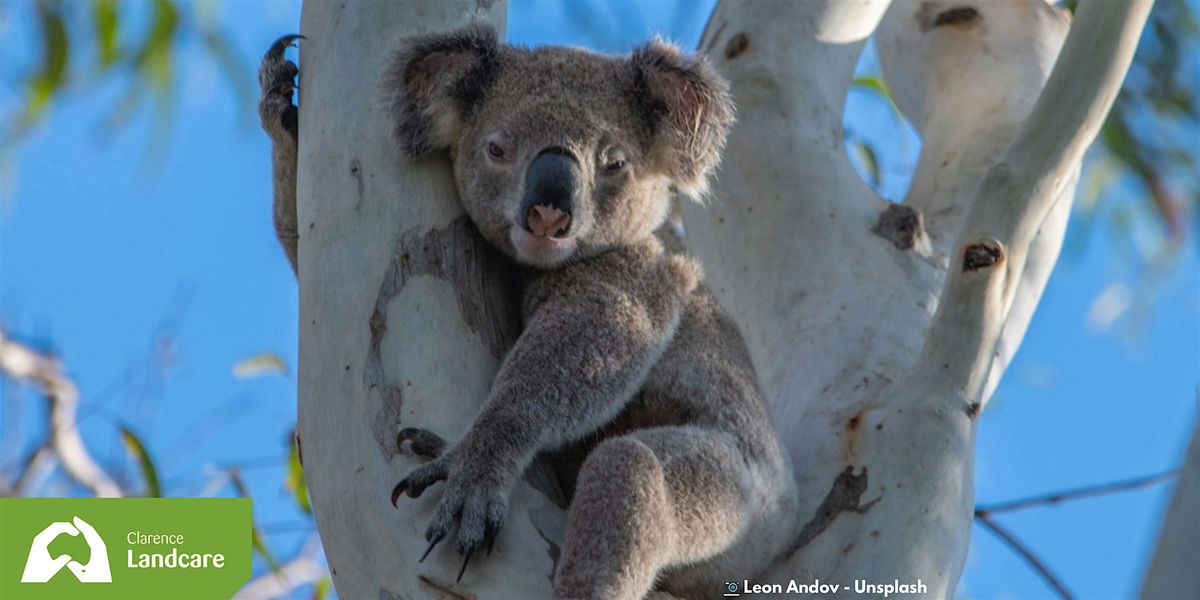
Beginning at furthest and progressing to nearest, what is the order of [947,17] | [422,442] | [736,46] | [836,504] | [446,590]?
[947,17] → [736,46] → [836,504] → [422,442] → [446,590]

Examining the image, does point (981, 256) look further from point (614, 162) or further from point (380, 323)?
point (380, 323)

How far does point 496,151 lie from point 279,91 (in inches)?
18.8

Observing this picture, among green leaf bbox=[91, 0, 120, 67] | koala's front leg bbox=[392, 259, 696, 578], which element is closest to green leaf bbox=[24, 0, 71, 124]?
green leaf bbox=[91, 0, 120, 67]

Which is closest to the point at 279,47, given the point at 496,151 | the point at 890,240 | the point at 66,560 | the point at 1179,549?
the point at 496,151

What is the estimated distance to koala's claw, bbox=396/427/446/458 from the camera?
2.12 m

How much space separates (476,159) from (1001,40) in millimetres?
1753

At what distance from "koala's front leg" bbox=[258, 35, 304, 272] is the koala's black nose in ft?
1.67

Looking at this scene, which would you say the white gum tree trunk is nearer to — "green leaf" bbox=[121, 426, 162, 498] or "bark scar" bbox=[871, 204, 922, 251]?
"bark scar" bbox=[871, 204, 922, 251]

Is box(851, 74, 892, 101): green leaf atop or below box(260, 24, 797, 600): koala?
atop

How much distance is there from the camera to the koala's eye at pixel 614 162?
9.39ft

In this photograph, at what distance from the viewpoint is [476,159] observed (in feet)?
8.98

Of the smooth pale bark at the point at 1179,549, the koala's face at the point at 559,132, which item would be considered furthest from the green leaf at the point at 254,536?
the smooth pale bark at the point at 1179,549

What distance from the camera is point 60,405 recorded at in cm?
481

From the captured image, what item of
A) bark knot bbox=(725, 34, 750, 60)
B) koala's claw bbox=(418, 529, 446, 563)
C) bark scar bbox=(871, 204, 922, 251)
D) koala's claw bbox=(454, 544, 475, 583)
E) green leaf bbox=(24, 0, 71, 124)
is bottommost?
koala's claw bbox=(454, 544, 475, 583)
